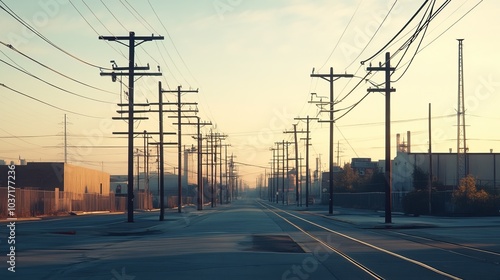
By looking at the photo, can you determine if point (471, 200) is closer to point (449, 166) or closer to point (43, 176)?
point (449, 166)

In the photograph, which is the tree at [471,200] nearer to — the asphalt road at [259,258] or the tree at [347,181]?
the asphalt road at [259,258]

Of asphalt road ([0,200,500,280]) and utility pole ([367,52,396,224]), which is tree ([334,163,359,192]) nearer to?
utility pole ([367,52,396,224])

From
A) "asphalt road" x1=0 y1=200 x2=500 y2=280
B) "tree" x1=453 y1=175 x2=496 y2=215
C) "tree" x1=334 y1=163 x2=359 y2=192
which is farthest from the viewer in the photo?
"tree" x1=334 y1=163 x2=359 y2=192

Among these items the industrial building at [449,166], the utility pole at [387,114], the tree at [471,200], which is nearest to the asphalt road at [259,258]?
the utility pole at [387,114]

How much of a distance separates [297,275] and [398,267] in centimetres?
327

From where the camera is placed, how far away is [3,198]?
188ft

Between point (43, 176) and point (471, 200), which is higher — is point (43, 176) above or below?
above

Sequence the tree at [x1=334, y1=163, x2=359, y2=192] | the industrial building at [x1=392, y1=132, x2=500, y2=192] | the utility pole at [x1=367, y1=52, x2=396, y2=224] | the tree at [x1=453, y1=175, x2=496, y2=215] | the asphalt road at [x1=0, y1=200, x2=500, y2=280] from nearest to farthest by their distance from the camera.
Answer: the asphalt road at [x1=0, y1=200, x2=500, y2=280]
the utility pole at [x1=367, y1=52, x2=396, y2=224]
the tree at [x1=453, y1=175, x2=496, y2=215]
the industrial building at [x1=392, y1=132, x2=500, y2=192]
the tree at [x1=334, y1=163, x2=359, y2=192]

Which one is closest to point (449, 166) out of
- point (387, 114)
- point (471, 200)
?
point (471, 200)

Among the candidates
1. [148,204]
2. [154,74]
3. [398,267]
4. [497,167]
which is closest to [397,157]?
[497,167]

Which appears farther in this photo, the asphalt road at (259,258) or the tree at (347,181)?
the tree at (347,181)

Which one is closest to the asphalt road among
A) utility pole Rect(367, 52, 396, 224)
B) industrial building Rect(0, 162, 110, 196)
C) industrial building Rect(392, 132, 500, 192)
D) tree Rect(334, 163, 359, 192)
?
utility pole Rect(367, 52, 396, 224)

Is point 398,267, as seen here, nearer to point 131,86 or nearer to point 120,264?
point 120,264

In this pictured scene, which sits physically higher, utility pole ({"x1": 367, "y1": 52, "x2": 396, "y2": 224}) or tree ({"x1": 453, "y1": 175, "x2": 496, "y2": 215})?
utility pole ({"x1": 367, "y1": 52, "x2": 396, "y2": 224})
